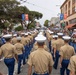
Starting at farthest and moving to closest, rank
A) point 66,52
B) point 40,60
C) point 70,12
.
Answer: point 70,12 < point 66,52 < point 40,60

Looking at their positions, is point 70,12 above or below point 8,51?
above

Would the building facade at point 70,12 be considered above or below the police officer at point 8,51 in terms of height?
above

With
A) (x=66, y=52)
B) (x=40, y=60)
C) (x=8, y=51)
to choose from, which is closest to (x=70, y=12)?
(x=66, y=52)

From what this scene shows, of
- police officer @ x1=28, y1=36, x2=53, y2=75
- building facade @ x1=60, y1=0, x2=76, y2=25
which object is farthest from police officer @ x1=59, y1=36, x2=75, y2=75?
building facade @ x1=60, y1=0, x2=76, y2=25

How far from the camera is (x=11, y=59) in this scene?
7883 millimetres

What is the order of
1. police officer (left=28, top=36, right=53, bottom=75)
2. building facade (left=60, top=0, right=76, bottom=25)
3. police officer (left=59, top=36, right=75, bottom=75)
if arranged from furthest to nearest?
building facade (left=60, top=0, right=76, bottom=25) < police officer (left=59, top=36, right=75, bottom=75) < police officer (left=28, top=36, right=53, bottom=75)

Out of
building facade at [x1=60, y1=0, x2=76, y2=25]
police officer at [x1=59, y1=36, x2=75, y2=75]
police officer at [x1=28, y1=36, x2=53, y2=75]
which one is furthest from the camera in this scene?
building facade at [x1=60, y1=0, x2=76, y2=25]

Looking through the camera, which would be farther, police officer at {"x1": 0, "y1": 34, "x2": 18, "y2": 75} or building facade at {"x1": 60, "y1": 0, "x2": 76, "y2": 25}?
building facade at {"x1": 60, "y1": 0, "x2": 76, "y2": 25}

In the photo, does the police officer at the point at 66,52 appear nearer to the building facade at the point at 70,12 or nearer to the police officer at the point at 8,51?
the police officer at the point at 8,51

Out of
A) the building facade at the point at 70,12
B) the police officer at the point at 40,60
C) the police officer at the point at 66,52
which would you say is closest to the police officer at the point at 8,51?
the police officer at the point at 66,52

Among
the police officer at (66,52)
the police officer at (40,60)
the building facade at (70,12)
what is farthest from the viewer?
the building facade at (70,12)

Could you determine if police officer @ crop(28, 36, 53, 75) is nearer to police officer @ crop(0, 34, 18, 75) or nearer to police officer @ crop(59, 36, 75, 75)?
police officer @ crop(59, 36, 75, 75)

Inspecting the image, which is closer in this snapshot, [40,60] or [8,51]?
[40,60]

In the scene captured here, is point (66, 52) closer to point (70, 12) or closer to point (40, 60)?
point (40, 60)
